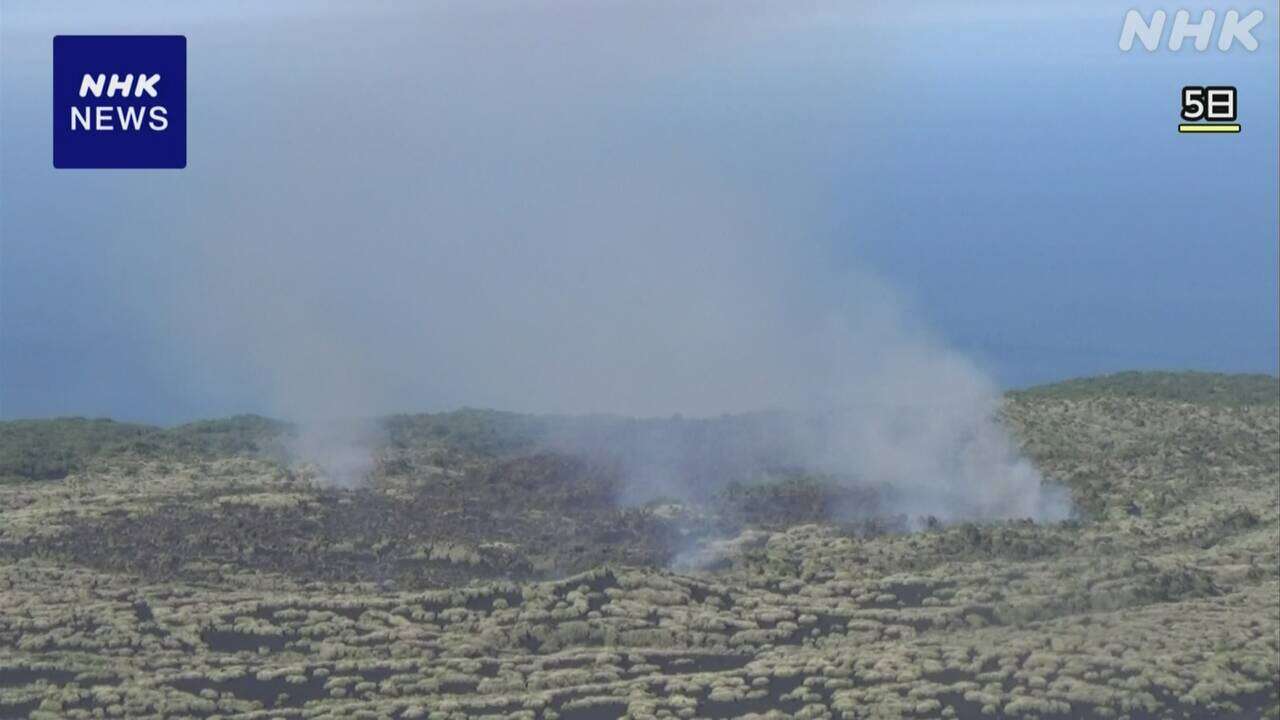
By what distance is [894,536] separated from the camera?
44000 millimetres

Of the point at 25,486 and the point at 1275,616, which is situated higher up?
the point at 25,486

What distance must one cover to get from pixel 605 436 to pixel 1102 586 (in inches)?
710

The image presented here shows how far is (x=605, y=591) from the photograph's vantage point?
38.9m

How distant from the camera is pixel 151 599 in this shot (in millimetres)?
39094

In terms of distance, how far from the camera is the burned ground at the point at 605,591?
33906 millimetres

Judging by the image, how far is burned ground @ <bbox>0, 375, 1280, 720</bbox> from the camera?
3391cm

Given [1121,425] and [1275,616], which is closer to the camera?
[1275,616]

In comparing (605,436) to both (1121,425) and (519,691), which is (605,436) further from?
(519,691)

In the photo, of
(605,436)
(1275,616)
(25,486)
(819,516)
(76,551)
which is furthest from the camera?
(605,436)

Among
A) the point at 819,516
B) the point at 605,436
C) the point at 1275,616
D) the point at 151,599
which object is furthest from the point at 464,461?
the point at 1275,616

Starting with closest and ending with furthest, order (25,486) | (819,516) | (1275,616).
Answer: (1275,616), (819,516), (25,486)

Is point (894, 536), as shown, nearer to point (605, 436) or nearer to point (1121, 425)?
point (605, 436)

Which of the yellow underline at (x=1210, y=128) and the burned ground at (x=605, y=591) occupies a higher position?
the yellow underline at (x=1210, y=128)

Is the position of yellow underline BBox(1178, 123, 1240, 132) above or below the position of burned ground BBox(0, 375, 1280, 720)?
above
